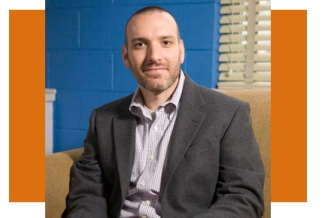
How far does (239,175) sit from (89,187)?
0.35 m

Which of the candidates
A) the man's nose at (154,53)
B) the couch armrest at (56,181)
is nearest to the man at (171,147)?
the man's nose at (154,53)

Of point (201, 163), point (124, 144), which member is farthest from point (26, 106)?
point (201, 163)

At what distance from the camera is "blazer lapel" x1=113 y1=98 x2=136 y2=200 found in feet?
2.72

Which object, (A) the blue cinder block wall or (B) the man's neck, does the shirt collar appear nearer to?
(B) the man's neck

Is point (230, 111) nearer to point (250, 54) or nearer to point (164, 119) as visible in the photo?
point (164, 119)

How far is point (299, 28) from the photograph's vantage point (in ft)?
2.03

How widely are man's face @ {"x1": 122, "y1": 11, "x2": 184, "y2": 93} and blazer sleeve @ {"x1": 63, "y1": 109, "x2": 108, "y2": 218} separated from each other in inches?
7.8

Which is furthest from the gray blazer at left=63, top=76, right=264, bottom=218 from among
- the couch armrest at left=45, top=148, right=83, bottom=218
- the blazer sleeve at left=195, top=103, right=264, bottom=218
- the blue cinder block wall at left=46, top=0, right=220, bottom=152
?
the blue cinder block wall at left=46, top=0, right=220, bottom=152

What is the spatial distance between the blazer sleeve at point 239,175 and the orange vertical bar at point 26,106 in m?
0.32

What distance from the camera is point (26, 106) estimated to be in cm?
69

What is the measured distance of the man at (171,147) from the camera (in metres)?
0.78

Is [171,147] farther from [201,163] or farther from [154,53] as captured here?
[154,53]

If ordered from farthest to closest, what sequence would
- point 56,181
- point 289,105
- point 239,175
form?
point 56,181 → point 239,175 → point 289,105

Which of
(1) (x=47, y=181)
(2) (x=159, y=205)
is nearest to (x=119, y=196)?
(2) (x=159, y=205)
